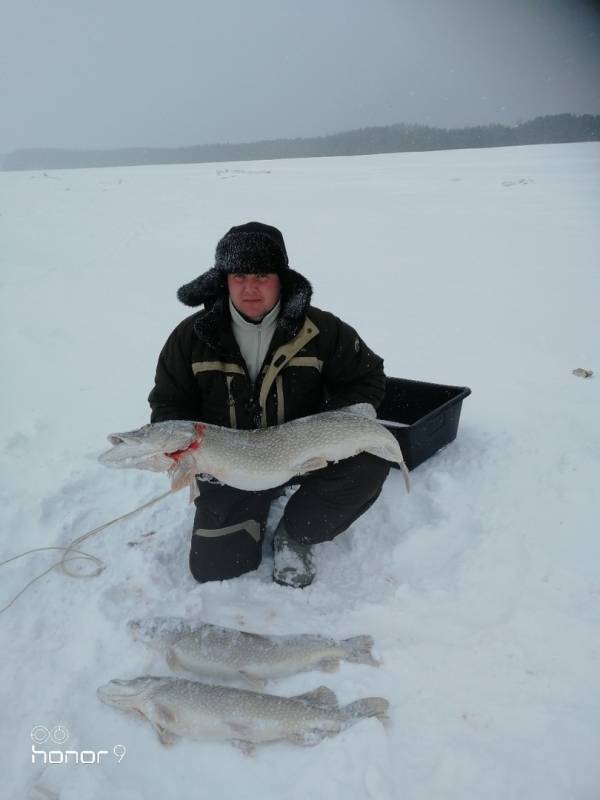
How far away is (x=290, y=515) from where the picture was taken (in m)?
2.97

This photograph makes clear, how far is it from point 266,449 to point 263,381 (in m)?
0.40

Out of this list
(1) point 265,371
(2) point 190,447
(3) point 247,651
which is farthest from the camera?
(1) point 265,371

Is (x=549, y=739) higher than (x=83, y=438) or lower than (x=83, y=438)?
lower

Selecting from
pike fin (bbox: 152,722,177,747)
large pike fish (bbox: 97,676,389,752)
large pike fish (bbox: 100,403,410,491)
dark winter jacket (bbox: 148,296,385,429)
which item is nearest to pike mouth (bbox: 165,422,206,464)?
large pike fish (bbox: 100,403,410,491)

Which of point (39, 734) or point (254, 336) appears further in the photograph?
point (254, 336)

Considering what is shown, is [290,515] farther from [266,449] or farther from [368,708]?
[368,708]

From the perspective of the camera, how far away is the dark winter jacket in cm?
275

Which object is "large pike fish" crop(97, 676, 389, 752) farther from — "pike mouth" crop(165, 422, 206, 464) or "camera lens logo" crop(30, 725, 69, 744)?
"pike mouth" crop(165, 422, 206, 464)

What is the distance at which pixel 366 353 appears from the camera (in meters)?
2.96

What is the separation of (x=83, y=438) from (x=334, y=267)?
6.02 metres

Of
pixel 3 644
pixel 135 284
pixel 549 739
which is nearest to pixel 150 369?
pixel 3 644

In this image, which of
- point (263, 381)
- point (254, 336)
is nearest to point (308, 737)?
point (263, 381)

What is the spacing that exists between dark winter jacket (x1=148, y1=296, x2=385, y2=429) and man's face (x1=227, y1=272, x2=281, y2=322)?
9 cm

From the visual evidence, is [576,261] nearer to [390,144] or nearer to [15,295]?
[15,295]
